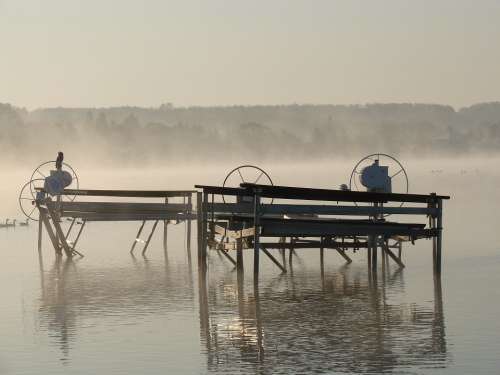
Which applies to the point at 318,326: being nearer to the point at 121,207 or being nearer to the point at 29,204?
the point at 121,207

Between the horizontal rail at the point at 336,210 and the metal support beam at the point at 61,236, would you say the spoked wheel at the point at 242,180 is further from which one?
the metal support beam at the point at 61,236

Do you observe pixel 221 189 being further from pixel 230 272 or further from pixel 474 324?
pixel 474 324

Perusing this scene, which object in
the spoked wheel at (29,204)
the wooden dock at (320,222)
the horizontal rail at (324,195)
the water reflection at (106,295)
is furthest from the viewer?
the spoked wheel at (29,204)

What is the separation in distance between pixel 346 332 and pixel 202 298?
554cm

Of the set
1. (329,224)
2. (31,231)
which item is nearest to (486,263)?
(329,224)

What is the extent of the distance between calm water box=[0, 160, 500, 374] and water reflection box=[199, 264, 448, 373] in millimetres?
25

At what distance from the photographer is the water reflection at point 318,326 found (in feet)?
60.3

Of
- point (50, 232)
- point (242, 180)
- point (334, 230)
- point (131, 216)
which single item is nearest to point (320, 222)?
point (334, 230)

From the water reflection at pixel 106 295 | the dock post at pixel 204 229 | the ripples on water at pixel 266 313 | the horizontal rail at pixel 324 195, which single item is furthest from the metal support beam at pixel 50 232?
the horizontal rail at pixel 324 195

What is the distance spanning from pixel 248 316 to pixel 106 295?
4.31 meters

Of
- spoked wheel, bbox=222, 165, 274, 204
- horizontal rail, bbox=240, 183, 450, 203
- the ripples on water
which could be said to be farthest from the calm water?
spoked wheel, bbox=222, 165, 274, 204

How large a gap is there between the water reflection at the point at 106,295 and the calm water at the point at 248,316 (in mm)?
35

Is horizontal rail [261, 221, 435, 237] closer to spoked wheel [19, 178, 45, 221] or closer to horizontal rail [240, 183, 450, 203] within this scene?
horizontal rail [240, 183, 450, 203]

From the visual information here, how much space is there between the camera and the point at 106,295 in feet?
87.2
